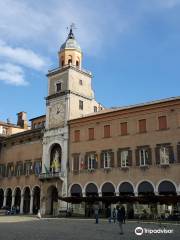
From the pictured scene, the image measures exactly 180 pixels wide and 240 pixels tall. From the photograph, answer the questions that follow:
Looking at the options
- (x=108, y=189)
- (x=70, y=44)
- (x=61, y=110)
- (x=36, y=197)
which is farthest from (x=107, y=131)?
(x=70, y=44)

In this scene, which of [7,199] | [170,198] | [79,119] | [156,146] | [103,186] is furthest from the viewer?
[7,199]

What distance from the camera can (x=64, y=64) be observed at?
49.5 metres

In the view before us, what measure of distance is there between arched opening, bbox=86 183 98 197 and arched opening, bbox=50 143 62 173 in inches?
216

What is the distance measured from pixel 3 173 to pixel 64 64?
761 inches

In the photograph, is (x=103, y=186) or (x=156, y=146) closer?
(x=156, y=146)

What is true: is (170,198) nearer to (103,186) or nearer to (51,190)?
(103,186)

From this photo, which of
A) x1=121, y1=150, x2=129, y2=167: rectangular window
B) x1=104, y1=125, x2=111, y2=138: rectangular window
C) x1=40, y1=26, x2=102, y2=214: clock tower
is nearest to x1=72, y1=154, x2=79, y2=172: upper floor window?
x1=40, y1=26, x2=102, y2=214: clock tower

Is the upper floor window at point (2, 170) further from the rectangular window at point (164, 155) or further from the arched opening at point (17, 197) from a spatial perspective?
the rectangular window at point (164, 155)

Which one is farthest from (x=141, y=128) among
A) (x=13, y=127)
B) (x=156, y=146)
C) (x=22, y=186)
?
(x=13, y=127)

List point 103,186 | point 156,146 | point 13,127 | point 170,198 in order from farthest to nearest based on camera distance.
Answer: point 13,127
point 103,186
point 156,146
point 170,198

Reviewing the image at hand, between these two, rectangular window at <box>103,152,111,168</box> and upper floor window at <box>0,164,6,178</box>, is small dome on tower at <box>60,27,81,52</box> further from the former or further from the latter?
upper floor window at <box>0,164,6,178</box>

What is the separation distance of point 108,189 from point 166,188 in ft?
22.7

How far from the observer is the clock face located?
149ft

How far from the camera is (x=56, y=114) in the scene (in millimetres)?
46375
